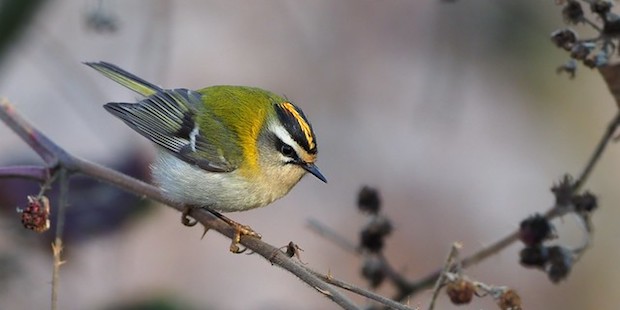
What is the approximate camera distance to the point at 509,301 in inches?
95.1

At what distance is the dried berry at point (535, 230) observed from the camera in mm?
2820

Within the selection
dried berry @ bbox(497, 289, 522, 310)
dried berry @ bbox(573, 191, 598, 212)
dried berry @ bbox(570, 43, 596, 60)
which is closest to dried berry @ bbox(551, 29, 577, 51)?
dried berry @ bbox(570, 43, 596, 60)

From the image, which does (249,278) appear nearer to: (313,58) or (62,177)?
(313,58)

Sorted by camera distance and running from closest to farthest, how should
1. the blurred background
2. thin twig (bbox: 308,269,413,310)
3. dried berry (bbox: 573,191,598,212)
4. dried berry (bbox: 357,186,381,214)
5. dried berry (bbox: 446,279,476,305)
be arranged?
thin twig (bbox: 308,269,413,310) < dried berry (bbox: 446,279,476,305) < dried berry (bbox: 573,191,598,212) < dried berry (bbox: 357,186,381,214) < the blurred background

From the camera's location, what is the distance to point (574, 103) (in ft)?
25.1

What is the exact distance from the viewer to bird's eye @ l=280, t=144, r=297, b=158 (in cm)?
321

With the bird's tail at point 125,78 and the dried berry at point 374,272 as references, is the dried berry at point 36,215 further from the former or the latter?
the dried berry at point 374,272

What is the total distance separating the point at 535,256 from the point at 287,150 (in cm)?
82

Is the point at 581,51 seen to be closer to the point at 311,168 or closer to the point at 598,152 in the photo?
the point at 598,152

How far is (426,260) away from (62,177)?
414 cm

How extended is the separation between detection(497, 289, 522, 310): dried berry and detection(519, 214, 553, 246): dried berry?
Result: 41cm

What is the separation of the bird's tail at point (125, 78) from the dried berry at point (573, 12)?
1.39 metres

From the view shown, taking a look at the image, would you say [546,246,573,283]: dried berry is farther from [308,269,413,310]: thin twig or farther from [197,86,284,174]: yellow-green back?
[197,86,284,174]: yellow-green back

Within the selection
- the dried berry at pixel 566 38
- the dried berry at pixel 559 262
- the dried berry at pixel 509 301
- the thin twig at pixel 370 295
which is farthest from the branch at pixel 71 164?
the dried berry at pixel 566 38
